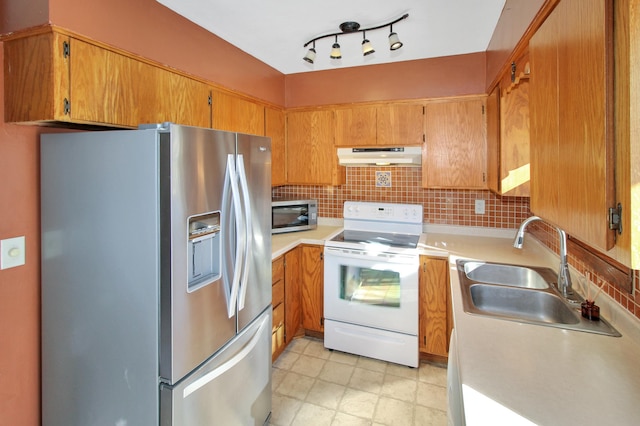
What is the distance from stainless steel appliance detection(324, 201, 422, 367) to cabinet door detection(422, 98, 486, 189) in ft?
1.92

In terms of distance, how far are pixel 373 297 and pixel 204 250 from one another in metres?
1.51

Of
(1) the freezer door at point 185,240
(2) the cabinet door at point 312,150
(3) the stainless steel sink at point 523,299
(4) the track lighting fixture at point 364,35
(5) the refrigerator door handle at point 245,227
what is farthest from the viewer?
(2) the cabinet door at point 312,150

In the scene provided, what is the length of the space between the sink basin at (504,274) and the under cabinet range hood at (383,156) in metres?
1.07

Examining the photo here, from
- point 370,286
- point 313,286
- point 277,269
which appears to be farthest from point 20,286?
point 370,286

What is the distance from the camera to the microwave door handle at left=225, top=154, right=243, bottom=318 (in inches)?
59.3

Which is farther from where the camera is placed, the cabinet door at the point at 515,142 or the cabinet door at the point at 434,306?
the cabinet door at the point at 434,306

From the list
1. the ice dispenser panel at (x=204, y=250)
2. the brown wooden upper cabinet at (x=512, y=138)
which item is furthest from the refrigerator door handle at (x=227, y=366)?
the brown wooden upper cabinet at (x=512, y=138)

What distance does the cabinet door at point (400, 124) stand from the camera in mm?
2734

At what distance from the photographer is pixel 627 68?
Answer: 0.68 metres

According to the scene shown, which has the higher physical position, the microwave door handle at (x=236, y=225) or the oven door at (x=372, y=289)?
the microwave door handle at (x=236, y=225)

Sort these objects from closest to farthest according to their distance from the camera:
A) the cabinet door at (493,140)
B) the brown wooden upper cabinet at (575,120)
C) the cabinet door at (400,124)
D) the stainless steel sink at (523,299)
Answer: the brown wooden upper cabinet at (575,120) < the stainless steel sink at (523,299) < the cabinet door at (493,140) < the cabinet door at (400,124)

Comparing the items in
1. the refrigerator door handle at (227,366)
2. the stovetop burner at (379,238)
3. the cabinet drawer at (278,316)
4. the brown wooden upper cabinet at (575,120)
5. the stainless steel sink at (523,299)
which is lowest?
the cabinet drawer at (278,316)

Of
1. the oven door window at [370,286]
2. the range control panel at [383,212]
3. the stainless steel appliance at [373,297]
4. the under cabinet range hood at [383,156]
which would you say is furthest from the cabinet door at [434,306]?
the under cabinet range hood at [383,156]

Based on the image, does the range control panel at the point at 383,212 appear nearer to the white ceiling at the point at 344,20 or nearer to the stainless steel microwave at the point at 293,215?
the stainless steel microwave at the point at 293,215
